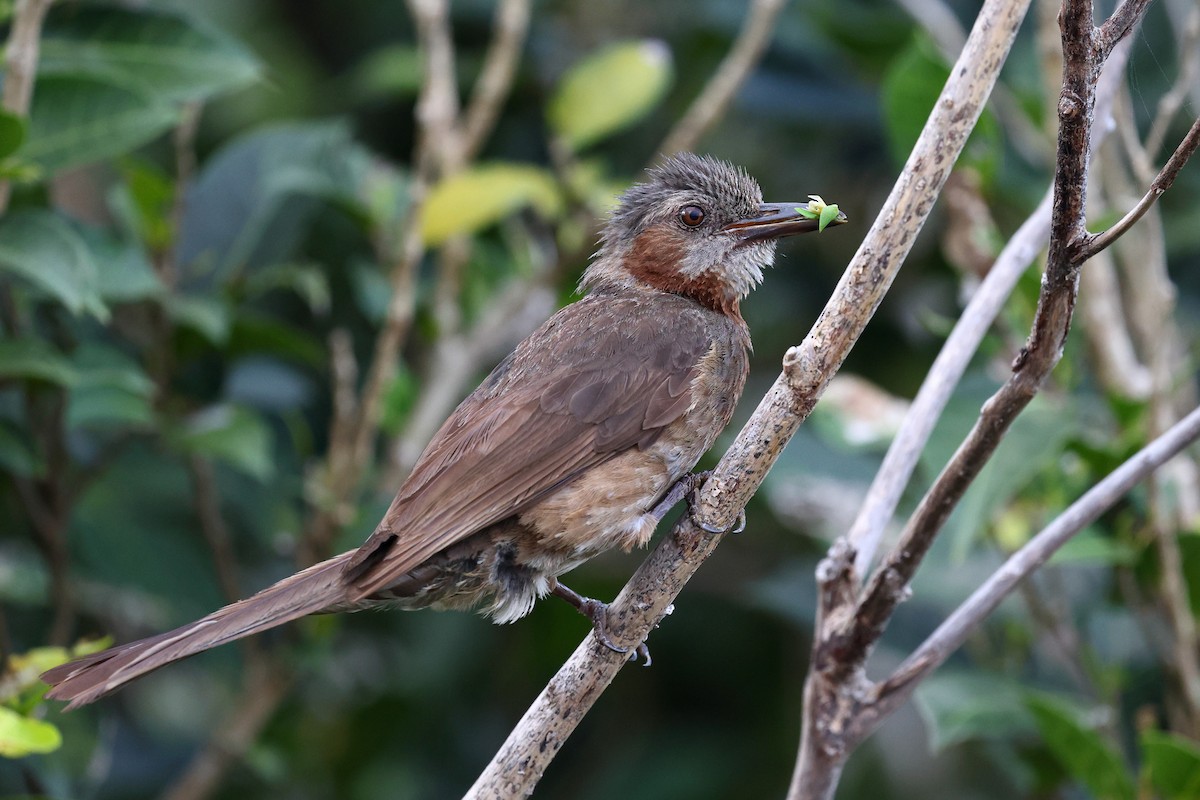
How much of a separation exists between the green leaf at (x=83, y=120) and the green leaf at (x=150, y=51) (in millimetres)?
118

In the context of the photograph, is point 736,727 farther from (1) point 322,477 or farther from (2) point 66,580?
(2) point 66,580

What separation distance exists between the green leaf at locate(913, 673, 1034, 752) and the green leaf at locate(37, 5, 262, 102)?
243cm

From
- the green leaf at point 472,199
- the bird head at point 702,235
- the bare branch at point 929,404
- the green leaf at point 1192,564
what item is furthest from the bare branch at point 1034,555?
the green leaf at point 472,199

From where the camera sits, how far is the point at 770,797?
4871 millimetres

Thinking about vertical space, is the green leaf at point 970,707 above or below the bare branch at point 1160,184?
below

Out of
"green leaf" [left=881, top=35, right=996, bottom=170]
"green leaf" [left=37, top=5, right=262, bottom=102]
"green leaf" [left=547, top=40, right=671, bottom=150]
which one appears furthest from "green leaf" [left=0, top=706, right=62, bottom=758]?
"green leaf" [left=547, top=40, right=671, bottom=150]

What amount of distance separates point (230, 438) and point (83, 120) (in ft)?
3.00

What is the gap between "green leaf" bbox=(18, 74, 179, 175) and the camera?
3.43 m

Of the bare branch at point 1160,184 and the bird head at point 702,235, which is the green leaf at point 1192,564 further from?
the bare branch at point 1160,184

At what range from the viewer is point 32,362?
3.21 m

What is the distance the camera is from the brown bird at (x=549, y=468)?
2.81 metres

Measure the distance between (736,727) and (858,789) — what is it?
0.50m

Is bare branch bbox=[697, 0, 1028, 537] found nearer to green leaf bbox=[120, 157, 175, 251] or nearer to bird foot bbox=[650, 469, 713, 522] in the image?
bird foot bbox=[650, 469, 713, 522]

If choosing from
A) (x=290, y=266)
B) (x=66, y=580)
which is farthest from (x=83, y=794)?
(x=290, y=266)
